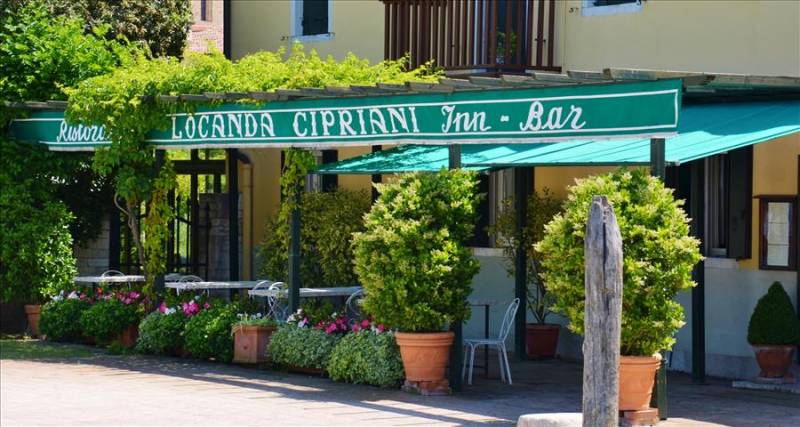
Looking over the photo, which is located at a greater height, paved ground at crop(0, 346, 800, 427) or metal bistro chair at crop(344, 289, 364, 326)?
metal bistro chair at crop(344, 289, 364, 326)

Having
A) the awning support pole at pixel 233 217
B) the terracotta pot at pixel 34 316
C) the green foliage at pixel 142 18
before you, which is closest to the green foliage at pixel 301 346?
the terracotta pot at pixel 34 316

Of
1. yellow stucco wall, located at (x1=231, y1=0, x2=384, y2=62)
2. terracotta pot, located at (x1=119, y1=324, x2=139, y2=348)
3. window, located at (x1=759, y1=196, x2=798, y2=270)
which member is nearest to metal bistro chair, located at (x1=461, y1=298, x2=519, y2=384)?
window, located at (x1=759, y1=196, x2=798, y2=270)

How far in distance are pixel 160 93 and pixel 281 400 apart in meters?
4.67

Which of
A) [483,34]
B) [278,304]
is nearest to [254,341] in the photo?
[278,304]

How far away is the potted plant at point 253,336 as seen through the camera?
48.6ft

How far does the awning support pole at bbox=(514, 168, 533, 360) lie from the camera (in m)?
15.6

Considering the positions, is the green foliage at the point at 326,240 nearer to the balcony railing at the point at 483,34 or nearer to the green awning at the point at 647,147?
the balcony railing at the point at 483,34

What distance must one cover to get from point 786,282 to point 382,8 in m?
7.46

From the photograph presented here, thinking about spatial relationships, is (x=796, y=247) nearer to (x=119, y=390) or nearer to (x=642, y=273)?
(x=642, y=273)

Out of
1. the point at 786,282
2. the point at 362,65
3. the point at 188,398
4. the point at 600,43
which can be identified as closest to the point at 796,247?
the point at 786,282

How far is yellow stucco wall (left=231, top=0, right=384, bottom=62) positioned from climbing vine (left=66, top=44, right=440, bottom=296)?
2619mm

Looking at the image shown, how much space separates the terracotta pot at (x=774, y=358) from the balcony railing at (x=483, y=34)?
457 cm

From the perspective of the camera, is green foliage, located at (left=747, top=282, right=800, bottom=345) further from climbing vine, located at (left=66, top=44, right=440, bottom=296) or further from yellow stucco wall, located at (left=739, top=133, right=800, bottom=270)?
climbing vine, located at (left=66, top=44, right=440, bottom=296)

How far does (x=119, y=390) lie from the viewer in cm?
1316
